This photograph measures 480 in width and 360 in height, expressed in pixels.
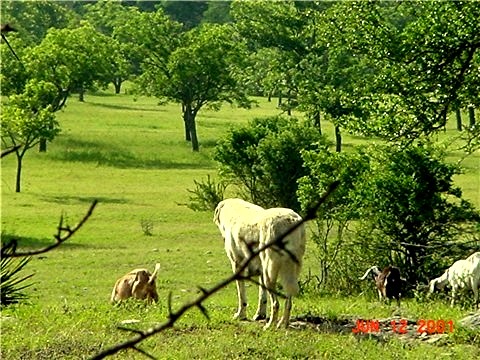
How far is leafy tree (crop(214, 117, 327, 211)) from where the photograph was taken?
29.9 metres

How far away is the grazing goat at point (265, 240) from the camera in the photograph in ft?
37.7

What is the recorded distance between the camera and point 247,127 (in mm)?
34000

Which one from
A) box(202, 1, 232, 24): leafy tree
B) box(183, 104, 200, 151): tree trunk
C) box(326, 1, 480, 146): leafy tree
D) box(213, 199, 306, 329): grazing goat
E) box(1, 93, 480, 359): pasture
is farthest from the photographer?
box(202, 1, 232, 24): leafy tree

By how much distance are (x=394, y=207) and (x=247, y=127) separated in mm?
16290

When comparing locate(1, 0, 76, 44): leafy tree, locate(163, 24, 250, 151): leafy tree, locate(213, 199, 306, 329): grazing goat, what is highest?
locate(1, 0, 76, 44): leafy tree

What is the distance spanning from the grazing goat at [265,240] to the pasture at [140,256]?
1.46 ft

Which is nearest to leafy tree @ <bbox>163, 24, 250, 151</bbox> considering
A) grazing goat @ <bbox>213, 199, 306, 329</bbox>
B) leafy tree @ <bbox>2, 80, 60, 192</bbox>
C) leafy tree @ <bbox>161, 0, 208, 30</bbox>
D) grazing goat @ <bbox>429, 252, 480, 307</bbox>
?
leafy tree @ <bbox>2, 80, 60, 192</bbox>

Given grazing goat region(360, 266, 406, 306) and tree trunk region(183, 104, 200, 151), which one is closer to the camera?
grazing goat region(360, 266, 406, 306)

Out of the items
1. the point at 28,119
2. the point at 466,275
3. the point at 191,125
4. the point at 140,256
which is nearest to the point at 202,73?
the point at 191,125

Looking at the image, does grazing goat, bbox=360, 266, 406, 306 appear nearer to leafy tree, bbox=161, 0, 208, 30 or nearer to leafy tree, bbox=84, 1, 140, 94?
leafy tree, bbox=84, 1, 140, 94

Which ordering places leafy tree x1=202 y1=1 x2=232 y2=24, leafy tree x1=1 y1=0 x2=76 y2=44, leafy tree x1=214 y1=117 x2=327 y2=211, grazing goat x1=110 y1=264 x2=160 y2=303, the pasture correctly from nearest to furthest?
the pasture
grazing goat x1=110 y1=264 x2=160 y2=303
leafy tree x1=214 y1=117 x2=327 y2=211
leafy tree x1=1 y1=0 x2=76 y2=44
leafy tree x1=202 y1=1 x2=232 y2=24

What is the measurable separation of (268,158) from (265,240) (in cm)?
1876

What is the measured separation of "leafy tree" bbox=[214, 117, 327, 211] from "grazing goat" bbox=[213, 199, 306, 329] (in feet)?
49.1

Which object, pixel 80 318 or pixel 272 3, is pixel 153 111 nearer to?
pixel 272 3
